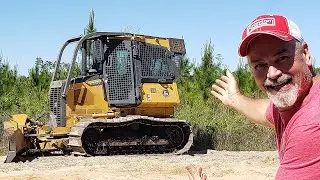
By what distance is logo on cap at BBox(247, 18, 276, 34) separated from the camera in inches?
64.7

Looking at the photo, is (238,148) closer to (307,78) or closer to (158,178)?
(158,178)

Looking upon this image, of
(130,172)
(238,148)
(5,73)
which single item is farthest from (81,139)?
(5,73)

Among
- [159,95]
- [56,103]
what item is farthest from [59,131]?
[159,95]

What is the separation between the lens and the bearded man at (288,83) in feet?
4.98

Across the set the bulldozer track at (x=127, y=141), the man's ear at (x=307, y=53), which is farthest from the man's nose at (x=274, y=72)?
the bulldozer track at (x=127, y=141)

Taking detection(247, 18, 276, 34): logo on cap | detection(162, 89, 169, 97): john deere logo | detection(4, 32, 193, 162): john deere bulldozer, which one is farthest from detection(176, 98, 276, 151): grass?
detection(247, 18, 276, 34): logo on cap

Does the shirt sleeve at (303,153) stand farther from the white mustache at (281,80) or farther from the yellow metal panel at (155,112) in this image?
the yellow metal panel at (155,112)

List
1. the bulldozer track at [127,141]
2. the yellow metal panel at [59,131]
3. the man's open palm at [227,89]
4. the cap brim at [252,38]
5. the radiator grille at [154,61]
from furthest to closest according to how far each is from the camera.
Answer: the radiator grille at [154,61], the yellow metal panel at [59,131], the bulldozer track at [127,141], the man's open palm at [227,89], the cap brim at [252,38]

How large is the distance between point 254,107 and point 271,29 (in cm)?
78

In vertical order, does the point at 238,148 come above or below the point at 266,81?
below

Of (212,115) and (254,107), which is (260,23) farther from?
(212,115)

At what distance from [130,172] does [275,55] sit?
8.93m

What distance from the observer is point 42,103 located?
19.5 m

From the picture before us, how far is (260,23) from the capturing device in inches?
65.2
